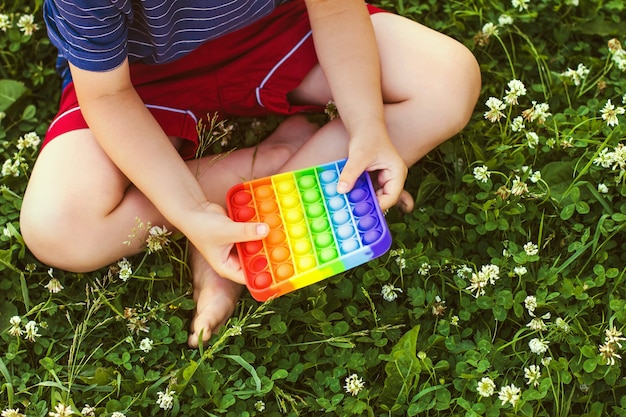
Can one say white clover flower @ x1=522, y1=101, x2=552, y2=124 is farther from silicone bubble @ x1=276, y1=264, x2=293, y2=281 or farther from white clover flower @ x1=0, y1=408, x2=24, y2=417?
white clover flower @ x1=0, y1=408, x2=24, y2=417

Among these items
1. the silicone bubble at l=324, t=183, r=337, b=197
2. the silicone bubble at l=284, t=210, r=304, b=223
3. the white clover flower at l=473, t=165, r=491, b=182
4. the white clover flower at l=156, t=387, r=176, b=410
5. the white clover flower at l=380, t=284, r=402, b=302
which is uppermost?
the silicone bubble at l=324, t=183, r=337, b=197

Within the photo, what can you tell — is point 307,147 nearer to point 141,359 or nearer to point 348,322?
point 348,322

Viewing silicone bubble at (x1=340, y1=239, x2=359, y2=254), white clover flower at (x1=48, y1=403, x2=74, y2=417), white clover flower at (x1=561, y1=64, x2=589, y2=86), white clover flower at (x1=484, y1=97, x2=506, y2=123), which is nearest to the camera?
white clover flower at (x1=48, y1=403, x2=74, y2=417)

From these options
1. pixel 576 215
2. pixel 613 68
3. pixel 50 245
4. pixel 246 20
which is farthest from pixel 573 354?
pixel 50 245

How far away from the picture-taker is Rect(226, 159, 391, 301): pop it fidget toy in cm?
136

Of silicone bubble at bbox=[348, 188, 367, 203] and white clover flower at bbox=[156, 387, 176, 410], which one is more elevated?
silicone bubble at bbox=[348, 188, 367, 203]

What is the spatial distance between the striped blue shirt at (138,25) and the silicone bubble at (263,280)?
0.44m

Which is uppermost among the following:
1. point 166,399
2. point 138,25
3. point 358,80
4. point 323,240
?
point 138,25

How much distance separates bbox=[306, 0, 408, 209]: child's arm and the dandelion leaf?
270 millimetres

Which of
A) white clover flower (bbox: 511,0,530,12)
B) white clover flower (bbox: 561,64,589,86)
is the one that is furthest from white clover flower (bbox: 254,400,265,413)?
white clover flower (bbox: 511,0,530,12)

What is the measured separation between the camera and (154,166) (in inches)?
55.2

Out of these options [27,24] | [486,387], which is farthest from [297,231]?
[27,24]

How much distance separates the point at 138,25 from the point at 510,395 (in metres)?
0.92

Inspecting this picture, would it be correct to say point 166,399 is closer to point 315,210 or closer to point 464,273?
point 315,210
